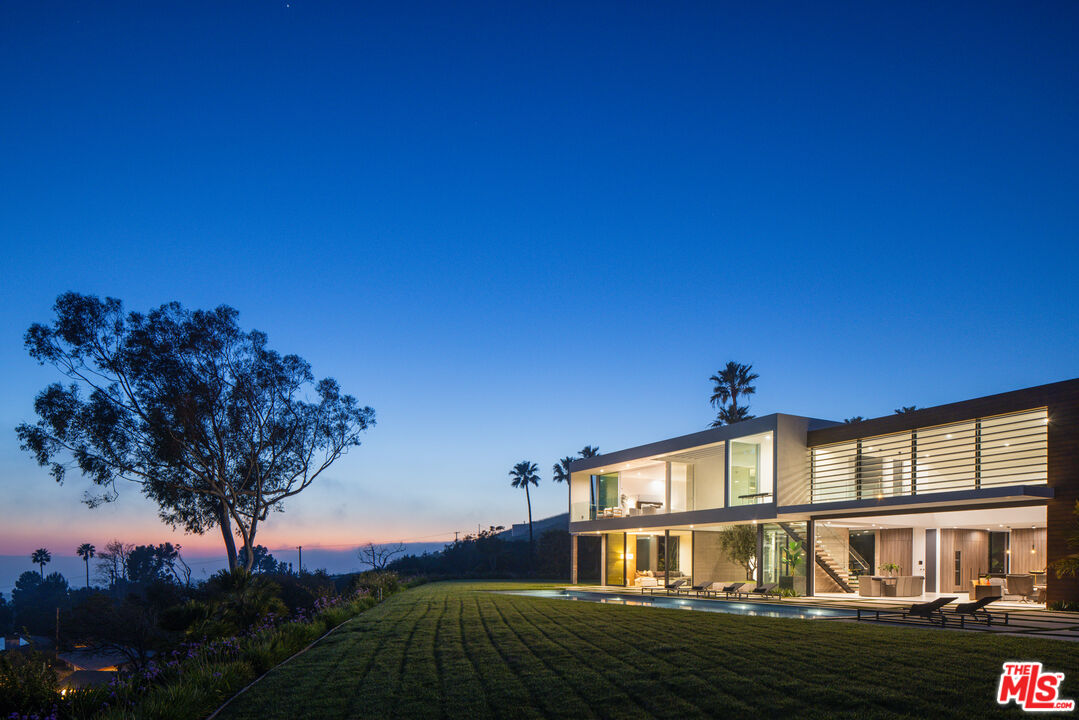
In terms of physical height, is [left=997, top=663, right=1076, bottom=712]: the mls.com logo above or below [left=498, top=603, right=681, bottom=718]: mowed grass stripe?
above

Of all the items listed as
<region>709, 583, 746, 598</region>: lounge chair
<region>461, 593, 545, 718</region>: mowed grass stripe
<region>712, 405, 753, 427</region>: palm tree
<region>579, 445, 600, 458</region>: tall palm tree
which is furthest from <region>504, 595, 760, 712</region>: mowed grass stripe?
<region>579, 445, 600, 458</region>: tall palm tree

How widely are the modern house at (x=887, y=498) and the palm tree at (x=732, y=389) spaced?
12.5 m

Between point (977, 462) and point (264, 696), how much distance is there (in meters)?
16.9

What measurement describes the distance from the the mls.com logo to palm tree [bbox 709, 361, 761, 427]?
116 ft

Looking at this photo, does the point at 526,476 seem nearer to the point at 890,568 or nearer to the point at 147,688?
the point at 890,568

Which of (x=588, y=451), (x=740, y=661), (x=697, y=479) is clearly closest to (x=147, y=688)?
(x=740, y=661)

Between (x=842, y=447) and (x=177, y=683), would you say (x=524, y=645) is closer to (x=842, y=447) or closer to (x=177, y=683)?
(x=177, y=683)

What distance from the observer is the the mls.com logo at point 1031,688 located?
6.37 metres

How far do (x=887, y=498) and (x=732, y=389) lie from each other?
79.1 feet

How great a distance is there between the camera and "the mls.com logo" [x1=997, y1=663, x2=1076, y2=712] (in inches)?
251

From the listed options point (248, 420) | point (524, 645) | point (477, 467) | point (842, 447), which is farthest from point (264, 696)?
point (477, 467)

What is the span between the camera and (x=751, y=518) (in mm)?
23469

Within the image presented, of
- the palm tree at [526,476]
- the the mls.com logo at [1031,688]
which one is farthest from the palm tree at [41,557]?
the the mls.com logo at [1031,688]

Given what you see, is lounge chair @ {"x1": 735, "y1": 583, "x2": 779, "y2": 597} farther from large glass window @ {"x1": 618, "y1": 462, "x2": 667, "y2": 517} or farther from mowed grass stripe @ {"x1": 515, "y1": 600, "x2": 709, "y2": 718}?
large glass window @ {"x1": 618, "y1": 462, "x2": 667, "y2": 517}
